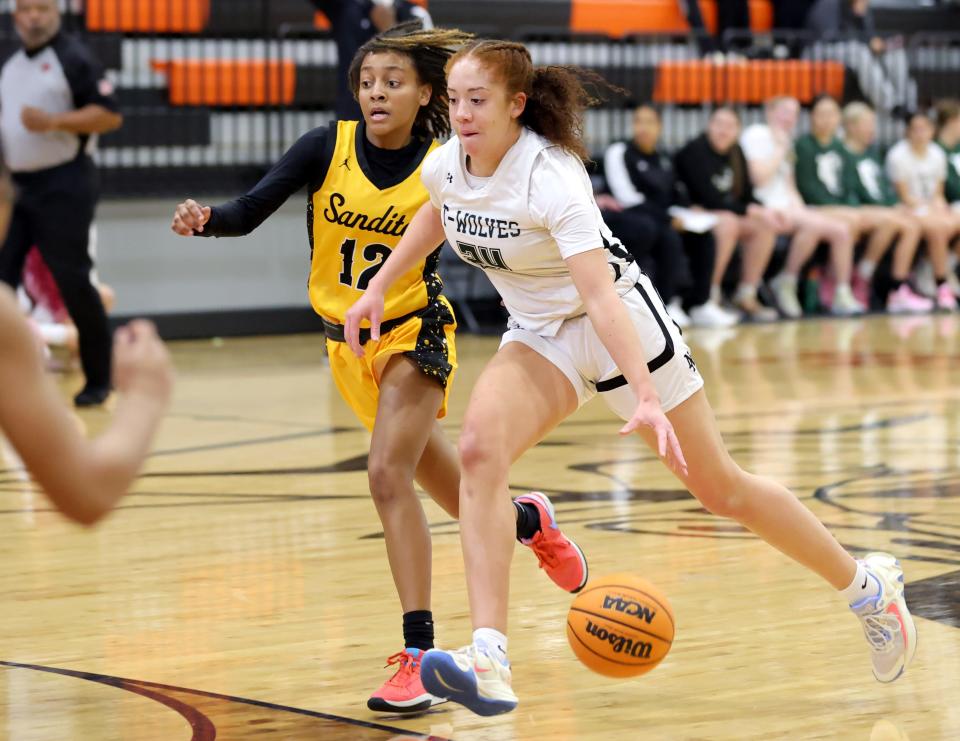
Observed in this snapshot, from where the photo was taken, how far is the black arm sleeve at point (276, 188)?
467 centimetres

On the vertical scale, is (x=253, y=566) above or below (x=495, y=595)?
below

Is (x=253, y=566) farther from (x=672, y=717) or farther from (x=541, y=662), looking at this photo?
(x=672, y=717)

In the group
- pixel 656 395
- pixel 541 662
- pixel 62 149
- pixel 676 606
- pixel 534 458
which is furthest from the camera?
pixel 62 149

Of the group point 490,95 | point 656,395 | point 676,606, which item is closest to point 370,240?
point 490,95

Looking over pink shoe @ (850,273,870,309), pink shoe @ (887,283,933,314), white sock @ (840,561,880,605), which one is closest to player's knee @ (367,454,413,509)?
white sock @ (840,561,880,605)

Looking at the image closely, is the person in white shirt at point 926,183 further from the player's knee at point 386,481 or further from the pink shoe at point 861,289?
the player's knee at point 386,481

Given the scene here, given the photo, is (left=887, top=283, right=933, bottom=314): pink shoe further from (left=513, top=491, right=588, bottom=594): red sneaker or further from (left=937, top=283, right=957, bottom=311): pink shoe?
(left=513, top=491, right=588, bottom=594): red sneaker

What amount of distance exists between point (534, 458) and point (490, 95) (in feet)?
12.6

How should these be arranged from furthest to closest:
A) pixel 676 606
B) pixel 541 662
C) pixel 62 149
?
pixel 62 149
pixel 676 606
pixel 541 662

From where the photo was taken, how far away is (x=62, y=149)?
384 inches

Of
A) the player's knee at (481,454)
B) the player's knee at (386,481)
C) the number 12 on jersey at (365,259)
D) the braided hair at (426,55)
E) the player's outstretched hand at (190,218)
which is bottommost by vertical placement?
the player's knee at (386,481)

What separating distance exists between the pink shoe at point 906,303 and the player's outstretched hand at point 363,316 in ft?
41.2

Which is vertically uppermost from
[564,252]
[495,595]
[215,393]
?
[564,252]

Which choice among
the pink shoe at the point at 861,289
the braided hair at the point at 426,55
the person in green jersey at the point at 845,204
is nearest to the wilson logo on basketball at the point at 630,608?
the braided hair at the point at 426,55
